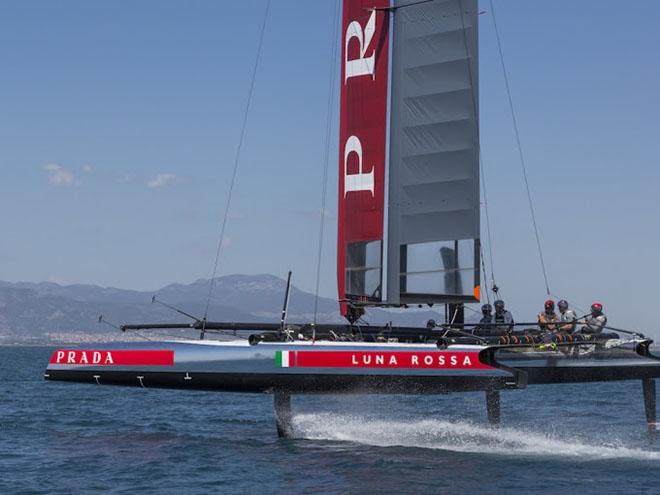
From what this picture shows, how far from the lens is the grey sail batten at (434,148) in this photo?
20.2m

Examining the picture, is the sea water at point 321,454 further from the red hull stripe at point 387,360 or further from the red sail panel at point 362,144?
the red sail panel at point 362,144

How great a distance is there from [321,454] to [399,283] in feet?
12.6

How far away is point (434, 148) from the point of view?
20.3 meters

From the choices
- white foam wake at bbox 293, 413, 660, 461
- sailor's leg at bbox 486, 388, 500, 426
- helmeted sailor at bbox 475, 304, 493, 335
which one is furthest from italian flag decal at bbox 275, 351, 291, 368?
sailor's leg at bbox 486, 388, 500, 426

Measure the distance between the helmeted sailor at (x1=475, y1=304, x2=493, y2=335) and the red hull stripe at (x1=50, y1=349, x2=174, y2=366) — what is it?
588 centimetres

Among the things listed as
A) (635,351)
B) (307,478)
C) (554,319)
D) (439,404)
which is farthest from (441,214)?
(439,404)

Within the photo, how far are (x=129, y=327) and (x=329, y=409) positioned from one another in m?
5.48

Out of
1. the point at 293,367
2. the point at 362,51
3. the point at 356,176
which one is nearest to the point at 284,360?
the point at 293,367

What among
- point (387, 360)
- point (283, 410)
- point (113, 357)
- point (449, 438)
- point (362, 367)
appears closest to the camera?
point (387, 360)

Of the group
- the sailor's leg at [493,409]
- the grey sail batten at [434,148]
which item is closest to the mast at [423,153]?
the grey sail batten at [434,148]

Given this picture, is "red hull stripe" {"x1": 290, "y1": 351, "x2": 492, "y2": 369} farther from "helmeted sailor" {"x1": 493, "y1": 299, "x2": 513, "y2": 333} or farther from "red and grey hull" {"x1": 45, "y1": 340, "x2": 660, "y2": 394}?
"helmeted sailor" {"x1": 493, "y1": 299, "x2": 513, "y2": 333}

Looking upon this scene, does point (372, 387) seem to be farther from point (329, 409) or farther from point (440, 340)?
point (329, 409)

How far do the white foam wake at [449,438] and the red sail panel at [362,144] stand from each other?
9.02ft

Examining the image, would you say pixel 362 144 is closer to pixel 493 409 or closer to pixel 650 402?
pixel 493 409
